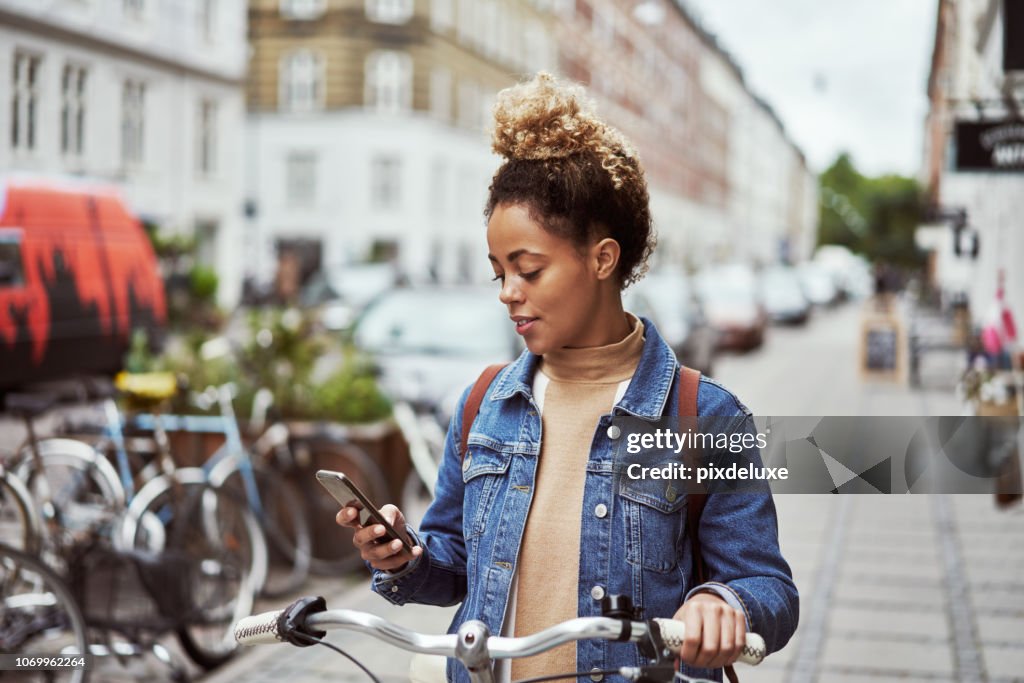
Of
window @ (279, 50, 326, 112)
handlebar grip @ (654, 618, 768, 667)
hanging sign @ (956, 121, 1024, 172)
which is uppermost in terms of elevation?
window @ (279, 50, 326, 112)

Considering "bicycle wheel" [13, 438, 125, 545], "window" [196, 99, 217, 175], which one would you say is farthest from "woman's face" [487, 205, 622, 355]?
"window" [196, 99, 217, 175]

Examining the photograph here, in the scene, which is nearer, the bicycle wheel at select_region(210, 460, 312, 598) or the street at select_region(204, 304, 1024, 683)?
the street at select_region(204, 304, 1024, 683)

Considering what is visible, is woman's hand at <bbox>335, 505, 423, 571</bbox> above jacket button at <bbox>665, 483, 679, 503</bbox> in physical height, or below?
below

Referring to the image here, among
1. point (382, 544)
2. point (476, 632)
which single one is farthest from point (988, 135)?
point (476, 632)

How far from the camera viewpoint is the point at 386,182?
35.7 m

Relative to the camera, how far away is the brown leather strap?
2.26 m

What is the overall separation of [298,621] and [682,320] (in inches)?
616

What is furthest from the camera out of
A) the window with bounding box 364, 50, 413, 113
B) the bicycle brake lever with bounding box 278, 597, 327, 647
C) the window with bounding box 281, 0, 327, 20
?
the window with bounding box 364, 50, 413, 113

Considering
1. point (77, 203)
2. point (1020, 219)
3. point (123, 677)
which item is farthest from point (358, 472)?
point (1020, 219)

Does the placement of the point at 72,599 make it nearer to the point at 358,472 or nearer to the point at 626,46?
the point at 358,472

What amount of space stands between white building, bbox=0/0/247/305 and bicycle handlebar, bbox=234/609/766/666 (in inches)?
174

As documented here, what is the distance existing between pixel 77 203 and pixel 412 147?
2874 cm

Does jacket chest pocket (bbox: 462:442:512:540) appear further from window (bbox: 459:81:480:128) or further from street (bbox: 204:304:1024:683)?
window (bbox: 459:81:480:128)

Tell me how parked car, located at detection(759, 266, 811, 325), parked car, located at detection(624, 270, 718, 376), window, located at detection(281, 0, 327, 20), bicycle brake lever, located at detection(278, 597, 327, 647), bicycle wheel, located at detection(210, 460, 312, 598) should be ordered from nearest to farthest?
bicycle brake lever, located at detection(278, 597, 327, 647)
bicycle wheel, located at detection(210, 460, 312, 598)
parked car, located at detection(624, 270, 718, 376)
window, located at detection(281, 0, 327, 20)
parked car, located at detection(759, 266, 811, 325)
